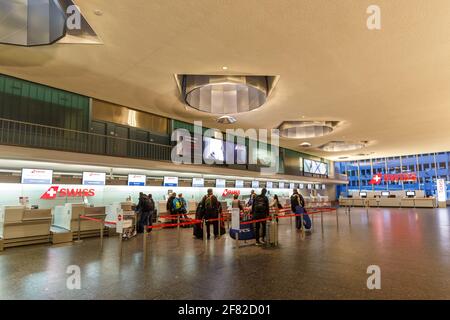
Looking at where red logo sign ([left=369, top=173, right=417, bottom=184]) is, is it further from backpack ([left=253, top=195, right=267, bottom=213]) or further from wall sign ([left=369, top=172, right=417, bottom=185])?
backpack ([left=253, top=195, right=267, bottom=213])

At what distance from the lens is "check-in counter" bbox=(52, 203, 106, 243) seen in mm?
7848

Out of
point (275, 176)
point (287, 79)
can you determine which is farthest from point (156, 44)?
point (275, 176)

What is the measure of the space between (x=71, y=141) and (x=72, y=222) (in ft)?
10.5

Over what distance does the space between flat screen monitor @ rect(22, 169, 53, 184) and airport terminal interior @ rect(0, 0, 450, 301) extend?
0.04 m

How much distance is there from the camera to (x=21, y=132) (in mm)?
8492

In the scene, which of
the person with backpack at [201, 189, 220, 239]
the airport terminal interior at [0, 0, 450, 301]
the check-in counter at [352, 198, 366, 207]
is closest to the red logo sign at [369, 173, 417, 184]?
the check-in counter at [352, 198, 366, 207]

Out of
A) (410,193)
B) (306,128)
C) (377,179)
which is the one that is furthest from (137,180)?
(377,179)

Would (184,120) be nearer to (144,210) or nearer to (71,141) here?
(71,141)

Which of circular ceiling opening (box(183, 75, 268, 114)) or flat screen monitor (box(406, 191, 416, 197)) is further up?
circular ceiling opening (box(183, 75, 268, 114))

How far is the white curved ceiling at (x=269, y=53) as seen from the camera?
203 inches

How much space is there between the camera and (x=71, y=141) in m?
9.63

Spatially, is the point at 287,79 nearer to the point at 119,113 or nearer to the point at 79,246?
the point at 119,113
